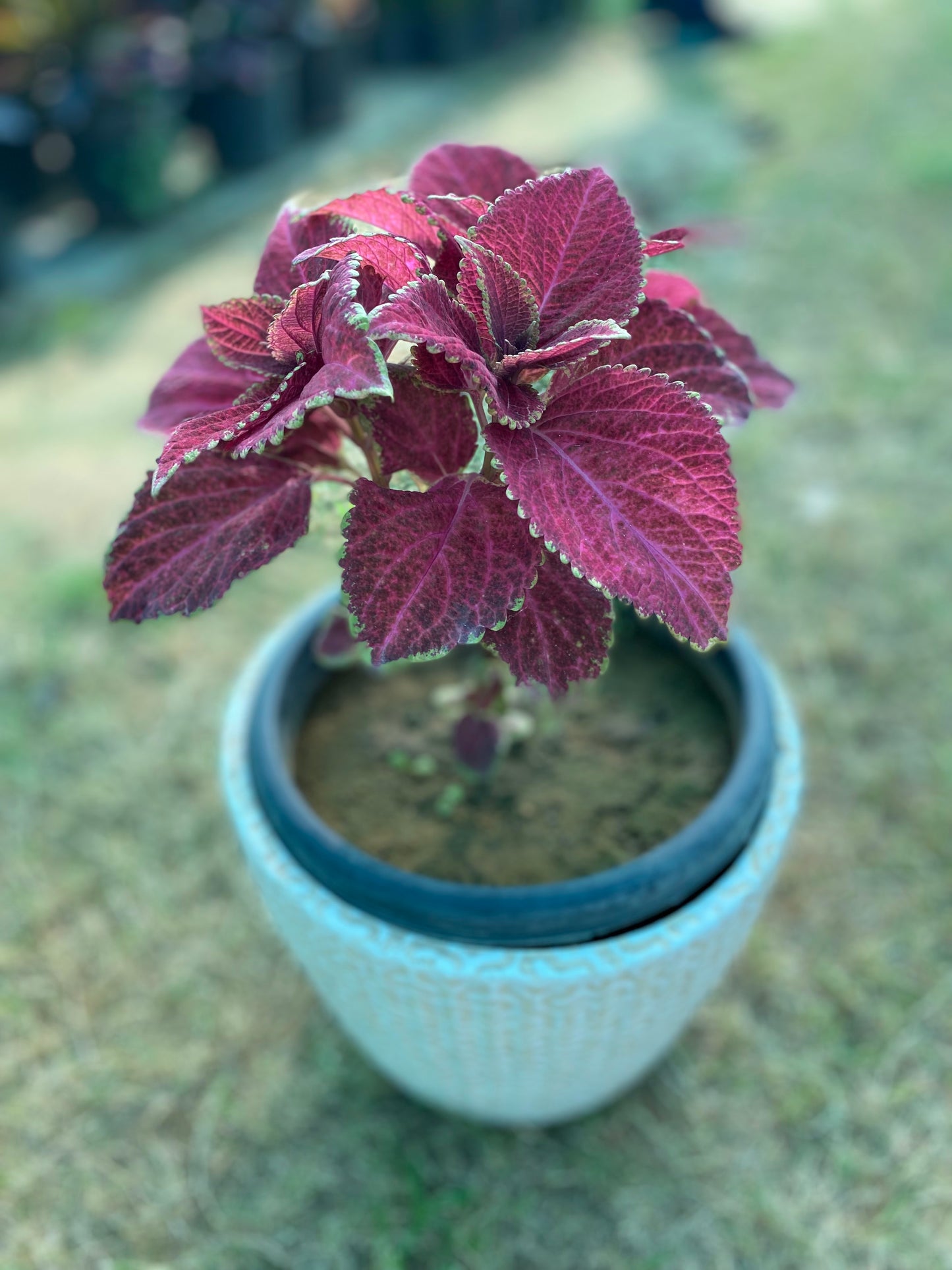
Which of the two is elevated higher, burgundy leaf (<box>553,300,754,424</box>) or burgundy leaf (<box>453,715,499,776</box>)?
burgundy leaf (<box>553,300,754,424</box>)

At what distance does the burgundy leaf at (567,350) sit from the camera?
69 centimetres

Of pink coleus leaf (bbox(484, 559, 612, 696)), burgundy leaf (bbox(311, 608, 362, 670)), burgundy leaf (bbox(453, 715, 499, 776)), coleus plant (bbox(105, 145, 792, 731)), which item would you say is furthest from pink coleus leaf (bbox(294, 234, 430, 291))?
burgundy leaf (bbox(453, 715, 499, 776))

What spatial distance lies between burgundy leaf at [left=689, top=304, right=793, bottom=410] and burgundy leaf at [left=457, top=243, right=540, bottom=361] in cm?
24

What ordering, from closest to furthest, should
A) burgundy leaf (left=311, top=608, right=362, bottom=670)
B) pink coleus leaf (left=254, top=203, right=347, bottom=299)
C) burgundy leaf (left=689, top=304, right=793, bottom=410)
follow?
1. pink coleus leaf (left=254, top=203, right=347, bottom=299)
2. burgundy leaf (left=689, top=304, right=793, bottom=410)
3. burgundy leaf (left=311, top=608, right=362, bottom=670)

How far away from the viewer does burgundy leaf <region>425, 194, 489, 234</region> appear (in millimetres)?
775

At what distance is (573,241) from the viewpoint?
0.77 meters

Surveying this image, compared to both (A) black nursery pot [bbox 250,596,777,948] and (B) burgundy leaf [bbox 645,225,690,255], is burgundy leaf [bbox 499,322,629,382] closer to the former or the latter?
(B) burgundy leaf [bbox 645,225,690,255]

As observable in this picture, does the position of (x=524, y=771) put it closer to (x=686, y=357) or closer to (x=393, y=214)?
(x=686, y=357)

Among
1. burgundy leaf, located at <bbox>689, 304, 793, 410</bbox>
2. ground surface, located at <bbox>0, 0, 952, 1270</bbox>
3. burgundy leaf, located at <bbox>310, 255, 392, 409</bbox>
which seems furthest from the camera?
ground surface, located at <bbox>0, 0, 952, 1270</bbox>

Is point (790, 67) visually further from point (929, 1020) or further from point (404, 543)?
point (404, 543)

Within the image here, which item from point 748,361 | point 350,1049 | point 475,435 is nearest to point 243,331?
point 475,435

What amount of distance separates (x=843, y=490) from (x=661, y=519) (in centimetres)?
179

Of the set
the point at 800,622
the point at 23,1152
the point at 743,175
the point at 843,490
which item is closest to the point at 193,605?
A: the point at 23,1152

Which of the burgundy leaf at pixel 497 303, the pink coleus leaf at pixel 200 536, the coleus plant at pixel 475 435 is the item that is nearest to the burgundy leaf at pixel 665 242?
the coleus plant at pixel 475 435
